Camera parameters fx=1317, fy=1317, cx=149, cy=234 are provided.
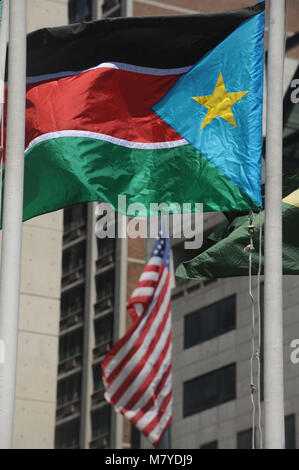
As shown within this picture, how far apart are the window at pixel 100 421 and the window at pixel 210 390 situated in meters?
16.9

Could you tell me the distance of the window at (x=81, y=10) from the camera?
283 feet

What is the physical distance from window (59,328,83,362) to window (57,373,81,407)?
1533 mm

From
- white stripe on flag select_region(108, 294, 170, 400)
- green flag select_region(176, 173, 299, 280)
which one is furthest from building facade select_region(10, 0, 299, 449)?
white stripe on flag select_region(108, 294, 170, 400)

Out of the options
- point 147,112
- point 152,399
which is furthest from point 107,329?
point 147,112

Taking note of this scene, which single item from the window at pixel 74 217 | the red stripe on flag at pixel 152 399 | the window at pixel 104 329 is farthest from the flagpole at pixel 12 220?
the window at pixel 74 217

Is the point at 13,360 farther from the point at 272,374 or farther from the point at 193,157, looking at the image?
the point at 193,157

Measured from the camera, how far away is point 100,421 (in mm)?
77125

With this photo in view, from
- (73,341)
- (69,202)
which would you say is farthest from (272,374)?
(73,341)

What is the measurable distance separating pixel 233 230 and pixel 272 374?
2.94 meters

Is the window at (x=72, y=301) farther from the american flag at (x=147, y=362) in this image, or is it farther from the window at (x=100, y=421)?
the american flag at (x=147, y=362)

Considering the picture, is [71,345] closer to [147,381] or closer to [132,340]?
[147,381]

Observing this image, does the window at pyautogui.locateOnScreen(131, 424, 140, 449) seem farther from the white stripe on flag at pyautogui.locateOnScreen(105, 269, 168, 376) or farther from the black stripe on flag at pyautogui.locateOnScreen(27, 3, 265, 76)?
the black stripe on flag at pyautogui.locateOnScreen(27, 3, 265, 76)

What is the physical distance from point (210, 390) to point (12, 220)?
151ft

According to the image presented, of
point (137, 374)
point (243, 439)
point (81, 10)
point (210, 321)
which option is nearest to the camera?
point (137, 374)
